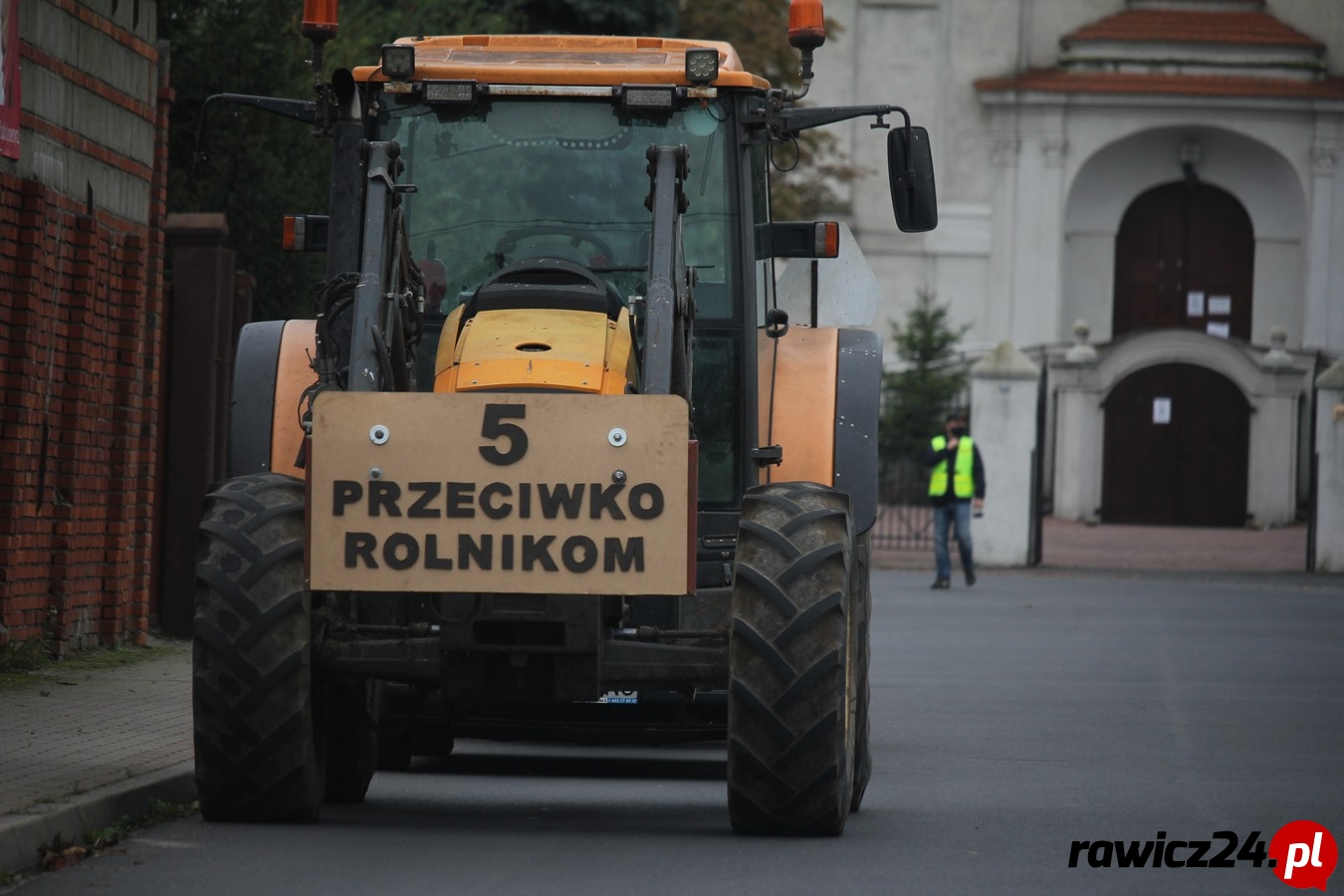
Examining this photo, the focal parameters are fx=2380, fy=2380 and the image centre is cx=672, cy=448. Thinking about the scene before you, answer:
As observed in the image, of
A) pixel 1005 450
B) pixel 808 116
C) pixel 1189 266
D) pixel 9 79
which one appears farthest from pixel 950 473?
pixel 1189 266

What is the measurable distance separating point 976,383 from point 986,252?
591 inches

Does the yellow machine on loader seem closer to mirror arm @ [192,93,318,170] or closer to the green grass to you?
mirror arm @ [192,93,318,170]

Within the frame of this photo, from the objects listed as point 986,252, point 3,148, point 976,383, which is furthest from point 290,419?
point 986,252

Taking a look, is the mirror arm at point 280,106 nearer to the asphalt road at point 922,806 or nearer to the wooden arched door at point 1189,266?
the asphalt road at point 922,806

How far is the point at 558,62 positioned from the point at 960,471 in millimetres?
18136

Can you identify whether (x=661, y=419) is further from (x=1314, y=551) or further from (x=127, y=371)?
(x=1314, y=551)

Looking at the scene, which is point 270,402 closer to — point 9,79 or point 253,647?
point 253,647

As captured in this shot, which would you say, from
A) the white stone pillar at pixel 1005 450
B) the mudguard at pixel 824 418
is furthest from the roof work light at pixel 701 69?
the white stone pillar at pixel 1005 450

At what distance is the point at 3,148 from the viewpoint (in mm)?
12539

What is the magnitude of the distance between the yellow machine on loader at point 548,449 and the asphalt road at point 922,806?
338 mm

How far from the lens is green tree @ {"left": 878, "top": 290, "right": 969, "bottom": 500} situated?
37.0m

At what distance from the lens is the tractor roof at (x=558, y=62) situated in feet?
31.5

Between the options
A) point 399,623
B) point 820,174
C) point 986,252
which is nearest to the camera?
point 399,623

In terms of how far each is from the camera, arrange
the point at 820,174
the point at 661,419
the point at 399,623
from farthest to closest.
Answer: the point at 820,174 < the point at 399,623 < the point at 661,419
